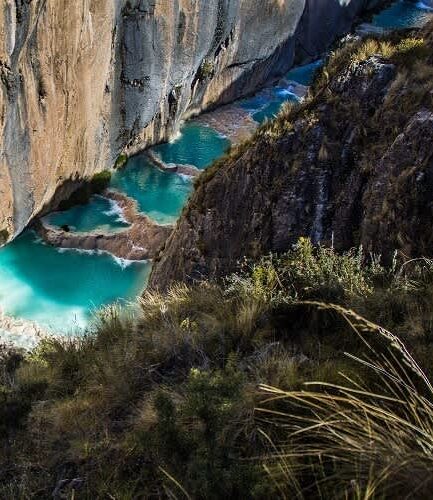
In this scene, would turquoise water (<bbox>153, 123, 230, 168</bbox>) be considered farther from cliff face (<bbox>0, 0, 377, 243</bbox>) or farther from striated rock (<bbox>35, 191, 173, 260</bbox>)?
striated rock (<bbox>35, 191, 173, 260</bbox>)

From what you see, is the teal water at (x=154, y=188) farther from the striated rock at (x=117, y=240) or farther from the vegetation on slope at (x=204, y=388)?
the vegetation on slope at (x=204, y=388)

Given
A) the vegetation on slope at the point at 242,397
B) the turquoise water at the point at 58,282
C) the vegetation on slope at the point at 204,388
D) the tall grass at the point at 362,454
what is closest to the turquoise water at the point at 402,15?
the turquoise water at the point at 58,282

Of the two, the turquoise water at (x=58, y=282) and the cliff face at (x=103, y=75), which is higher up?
the cliff face at (x=103, y=75)

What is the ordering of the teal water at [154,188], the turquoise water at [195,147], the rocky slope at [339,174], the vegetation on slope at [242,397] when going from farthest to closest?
1. the turquoise water at [195,147]
2. the teal water at [154,188]
3. the rocky slope at [339,174]
4. the vegetation on slope at [242,397]

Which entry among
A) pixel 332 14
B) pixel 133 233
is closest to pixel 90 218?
pixel 133 233

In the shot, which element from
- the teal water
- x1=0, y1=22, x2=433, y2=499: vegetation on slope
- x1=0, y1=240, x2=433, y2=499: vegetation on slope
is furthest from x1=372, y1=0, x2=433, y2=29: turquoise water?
x1=0, y1=240, x2=433, y2=499: vegetation on slope
